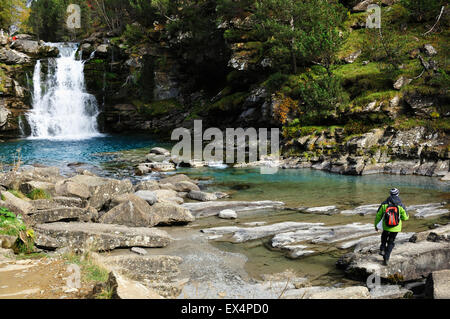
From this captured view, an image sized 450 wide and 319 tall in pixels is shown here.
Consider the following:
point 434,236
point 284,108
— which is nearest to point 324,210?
point 434,236

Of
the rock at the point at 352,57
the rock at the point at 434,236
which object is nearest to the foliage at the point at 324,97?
the rock at the point at 352,57

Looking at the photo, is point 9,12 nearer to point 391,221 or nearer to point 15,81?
point 15,81

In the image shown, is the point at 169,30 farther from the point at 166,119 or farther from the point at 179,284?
the point at 179,284

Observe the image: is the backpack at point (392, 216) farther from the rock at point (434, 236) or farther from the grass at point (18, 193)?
the grass at point (18, 193)

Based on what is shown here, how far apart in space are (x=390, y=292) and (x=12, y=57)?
199 ft

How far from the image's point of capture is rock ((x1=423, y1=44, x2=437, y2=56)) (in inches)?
1288

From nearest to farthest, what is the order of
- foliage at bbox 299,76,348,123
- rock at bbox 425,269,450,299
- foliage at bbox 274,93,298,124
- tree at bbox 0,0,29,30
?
1. rock at bbox 425,269,450,299
2. foliage at bbox 299,76,348,123
3. foliage at bbox 274,93,298,124
4. tree at bbox 0,0,29,30

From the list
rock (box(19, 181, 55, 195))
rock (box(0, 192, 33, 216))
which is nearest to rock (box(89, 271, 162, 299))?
rock (box(0, 192, 33, 216))

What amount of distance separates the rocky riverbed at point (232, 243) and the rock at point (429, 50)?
23224mm

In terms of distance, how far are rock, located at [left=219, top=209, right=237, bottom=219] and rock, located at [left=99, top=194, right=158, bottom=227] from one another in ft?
10.7

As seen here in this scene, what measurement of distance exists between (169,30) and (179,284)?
51.9m

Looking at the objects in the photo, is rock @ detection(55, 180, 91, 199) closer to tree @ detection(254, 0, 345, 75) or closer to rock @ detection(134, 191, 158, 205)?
rock @ detection(134, 191, 158, 205)

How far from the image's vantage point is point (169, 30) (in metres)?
53.8

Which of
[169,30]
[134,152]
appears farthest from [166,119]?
[134,152]
